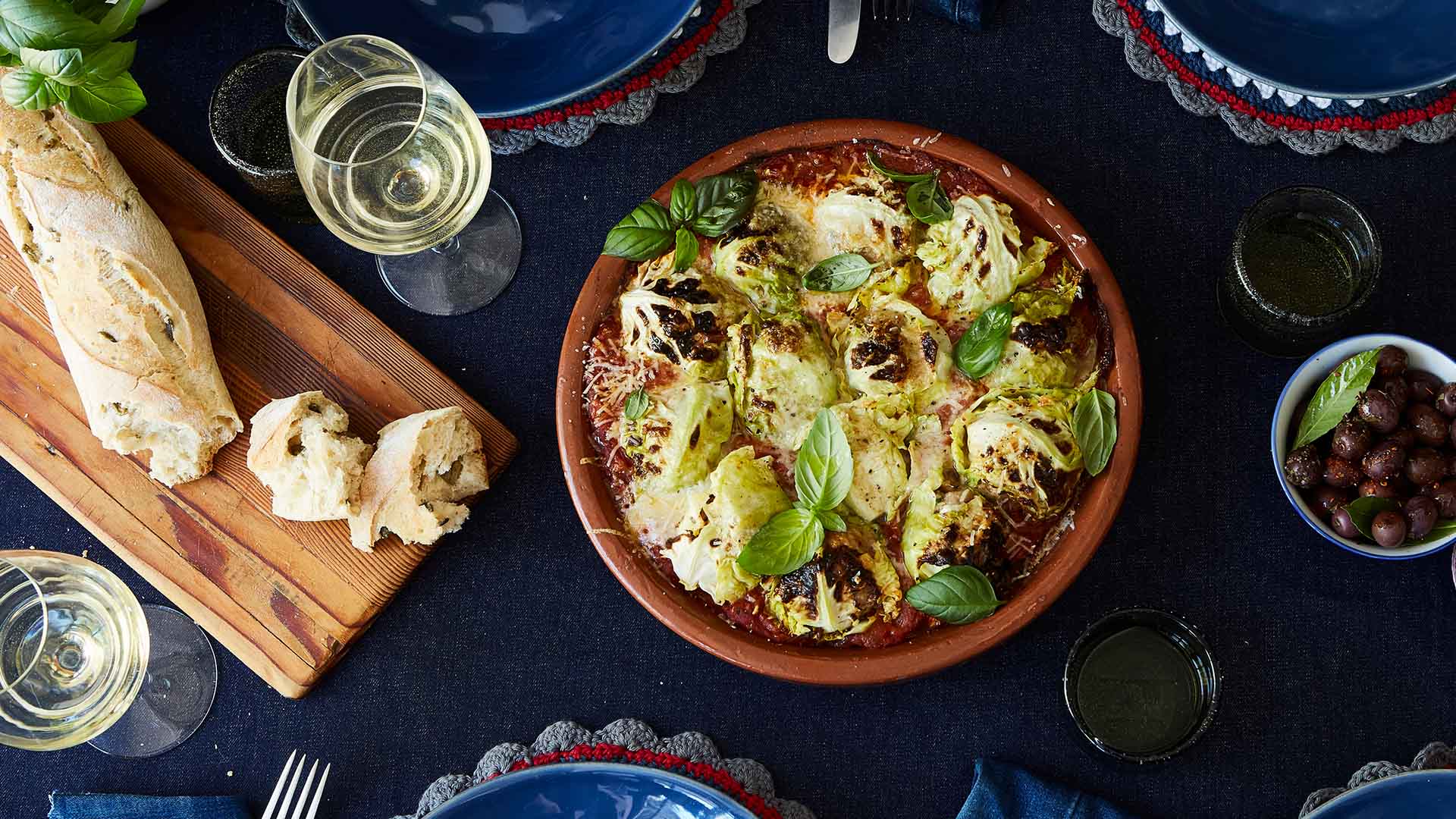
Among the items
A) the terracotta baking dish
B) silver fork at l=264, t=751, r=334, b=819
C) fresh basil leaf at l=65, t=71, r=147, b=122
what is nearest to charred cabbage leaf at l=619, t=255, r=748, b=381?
the terracotta baking dish

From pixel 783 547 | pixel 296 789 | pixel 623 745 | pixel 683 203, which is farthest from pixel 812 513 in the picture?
pixel 296 789

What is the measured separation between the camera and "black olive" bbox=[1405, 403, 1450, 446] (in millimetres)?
2434

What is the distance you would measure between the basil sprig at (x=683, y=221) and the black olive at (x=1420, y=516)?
1552 millimetres

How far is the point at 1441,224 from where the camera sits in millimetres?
2727

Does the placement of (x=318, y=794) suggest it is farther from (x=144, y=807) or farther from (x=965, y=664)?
(x=965, y=664)

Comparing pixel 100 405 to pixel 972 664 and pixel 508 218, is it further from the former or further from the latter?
pixel 972 664

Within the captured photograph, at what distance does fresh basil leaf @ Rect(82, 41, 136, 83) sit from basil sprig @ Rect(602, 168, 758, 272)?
104 centimetres

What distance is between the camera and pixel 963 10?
2.77 meters

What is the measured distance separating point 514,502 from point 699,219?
87 cm

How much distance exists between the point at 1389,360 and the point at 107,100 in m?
2.75

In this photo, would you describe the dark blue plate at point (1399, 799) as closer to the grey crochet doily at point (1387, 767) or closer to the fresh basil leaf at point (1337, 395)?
the grey crochet doily at point (1387, 767)

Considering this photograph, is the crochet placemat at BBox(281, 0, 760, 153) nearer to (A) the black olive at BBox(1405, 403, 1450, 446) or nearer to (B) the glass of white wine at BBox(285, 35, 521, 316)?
(B) the glass of white wine at BBox(285, 35, 521, 316)

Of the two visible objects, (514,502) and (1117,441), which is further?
(514,502)

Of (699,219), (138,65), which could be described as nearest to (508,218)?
(699,219)
